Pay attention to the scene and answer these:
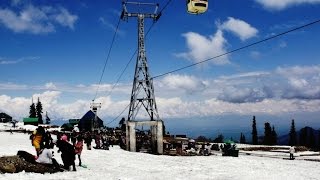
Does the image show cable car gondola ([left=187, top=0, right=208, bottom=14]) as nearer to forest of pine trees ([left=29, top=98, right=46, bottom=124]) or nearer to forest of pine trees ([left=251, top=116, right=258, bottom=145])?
forest of pine trees ([left=251, top=116, right=258, bottom=145])

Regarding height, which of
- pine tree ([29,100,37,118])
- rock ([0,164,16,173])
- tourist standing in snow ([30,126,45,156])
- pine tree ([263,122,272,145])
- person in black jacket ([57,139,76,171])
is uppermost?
pine tree ([29,100,37,118])

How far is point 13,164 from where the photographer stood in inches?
671

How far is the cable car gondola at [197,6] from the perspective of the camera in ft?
67.6

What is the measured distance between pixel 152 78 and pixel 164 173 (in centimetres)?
2148

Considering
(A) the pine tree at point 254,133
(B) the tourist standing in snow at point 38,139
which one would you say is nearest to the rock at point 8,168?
(B) the tourist standing in snow at point 38,139

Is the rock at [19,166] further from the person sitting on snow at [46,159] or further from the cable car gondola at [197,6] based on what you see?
the cable car gondola at [197,6]

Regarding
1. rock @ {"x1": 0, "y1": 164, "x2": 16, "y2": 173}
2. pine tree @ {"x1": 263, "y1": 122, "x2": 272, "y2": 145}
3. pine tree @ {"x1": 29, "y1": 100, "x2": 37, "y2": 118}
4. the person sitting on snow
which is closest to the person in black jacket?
the person sitting on snow

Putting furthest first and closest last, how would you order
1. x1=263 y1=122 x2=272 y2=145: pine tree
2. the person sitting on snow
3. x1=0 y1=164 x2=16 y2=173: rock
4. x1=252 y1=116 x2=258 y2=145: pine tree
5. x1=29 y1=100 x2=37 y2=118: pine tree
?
x1=29 y1=100 x2=37 y2=118: pine tree, x1=263 y1=122 x2=272 y2=145: pine tree, x1=252 y1=116 x2=258 y2=145: pine tree, the person sitting on snow, x1=0 y1=164 x2=16 y2=173: rock

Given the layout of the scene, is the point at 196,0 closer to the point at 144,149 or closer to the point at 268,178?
the point at 268,178

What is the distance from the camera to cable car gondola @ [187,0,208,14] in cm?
2060

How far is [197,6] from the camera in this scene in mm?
20641

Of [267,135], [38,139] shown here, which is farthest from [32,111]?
[38,139]

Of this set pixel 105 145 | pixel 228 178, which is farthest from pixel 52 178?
pixel 105 145

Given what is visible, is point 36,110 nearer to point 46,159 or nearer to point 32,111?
point 32,111
